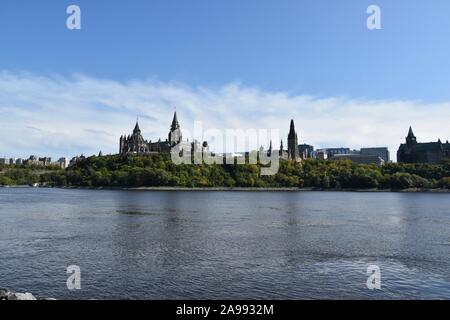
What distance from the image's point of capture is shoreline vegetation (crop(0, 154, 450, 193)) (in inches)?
5581

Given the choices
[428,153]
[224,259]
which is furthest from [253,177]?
[224,259]

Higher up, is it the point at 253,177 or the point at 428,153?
the point at 428,153

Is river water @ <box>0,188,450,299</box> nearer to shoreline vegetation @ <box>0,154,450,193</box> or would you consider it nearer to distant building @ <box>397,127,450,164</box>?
shoreline vegetation @ <box>0,154,450,193</box>

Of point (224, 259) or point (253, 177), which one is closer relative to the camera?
point (224, 259)

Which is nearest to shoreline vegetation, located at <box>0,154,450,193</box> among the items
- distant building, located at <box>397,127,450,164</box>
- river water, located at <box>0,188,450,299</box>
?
distant building, located at <box>397,127,450,164</box>

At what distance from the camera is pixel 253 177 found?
15625 centimetres

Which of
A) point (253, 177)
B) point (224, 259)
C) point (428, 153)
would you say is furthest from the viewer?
point (428, 153)

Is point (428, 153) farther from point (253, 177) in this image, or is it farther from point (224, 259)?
point (224, 259)

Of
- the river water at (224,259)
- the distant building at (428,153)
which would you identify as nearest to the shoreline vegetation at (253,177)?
the distant building at (428,153)

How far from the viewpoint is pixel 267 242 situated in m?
32.3

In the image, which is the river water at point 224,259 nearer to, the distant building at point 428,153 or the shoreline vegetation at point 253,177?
the shoreline vegetation at point 253,177

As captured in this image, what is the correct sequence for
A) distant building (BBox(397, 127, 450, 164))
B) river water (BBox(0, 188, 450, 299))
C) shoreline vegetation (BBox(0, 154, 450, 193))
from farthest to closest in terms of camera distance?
1. distant building (BBox(397, 127, 450, 164))
2. shoreline vegetation (BBox(0, 154, 450, 193))
3. river water (BBox(0, 188, 450, 299))

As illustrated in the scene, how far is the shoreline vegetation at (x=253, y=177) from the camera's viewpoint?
14175cm
